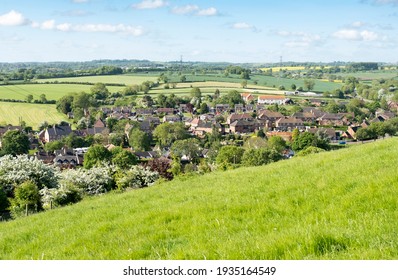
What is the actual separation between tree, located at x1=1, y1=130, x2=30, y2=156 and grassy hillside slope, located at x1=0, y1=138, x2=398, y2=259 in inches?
3149

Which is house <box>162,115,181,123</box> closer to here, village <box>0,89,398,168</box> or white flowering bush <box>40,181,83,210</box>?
village <box>0,89,398,168</box>

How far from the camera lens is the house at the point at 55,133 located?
10406cm

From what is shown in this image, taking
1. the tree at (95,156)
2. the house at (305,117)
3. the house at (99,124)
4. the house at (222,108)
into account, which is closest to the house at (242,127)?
the house at (305,117)

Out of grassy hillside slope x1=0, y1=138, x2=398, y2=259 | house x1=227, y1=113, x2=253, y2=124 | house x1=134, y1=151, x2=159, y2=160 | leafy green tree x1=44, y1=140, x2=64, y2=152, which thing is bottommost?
house x1=134, y1=151, x2=159, y2=160

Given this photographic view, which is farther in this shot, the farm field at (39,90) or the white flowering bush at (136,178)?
the farm field at (39,90)

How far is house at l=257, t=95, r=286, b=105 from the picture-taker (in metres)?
170

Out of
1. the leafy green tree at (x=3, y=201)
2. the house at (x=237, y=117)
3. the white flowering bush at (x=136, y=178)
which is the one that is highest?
the white flowering bush at (x=136, y=178)

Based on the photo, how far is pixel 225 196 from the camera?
1121cm

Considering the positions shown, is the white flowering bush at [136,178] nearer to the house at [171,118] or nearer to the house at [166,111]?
the house at [171,118]

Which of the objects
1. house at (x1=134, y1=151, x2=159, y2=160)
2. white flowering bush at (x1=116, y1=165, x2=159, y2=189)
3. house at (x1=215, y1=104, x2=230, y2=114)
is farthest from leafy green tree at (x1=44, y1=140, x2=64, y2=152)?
house at (x1=215, y1=104, x2=230, y2=114)

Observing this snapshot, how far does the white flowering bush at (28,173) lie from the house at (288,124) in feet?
329

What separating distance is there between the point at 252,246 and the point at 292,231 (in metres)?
0.78

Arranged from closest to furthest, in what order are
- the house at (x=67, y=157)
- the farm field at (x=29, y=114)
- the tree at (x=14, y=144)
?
the house at (x=67, y=157) → the tree at (x=14, y=144) → the farm field at (x=29, y=114)
